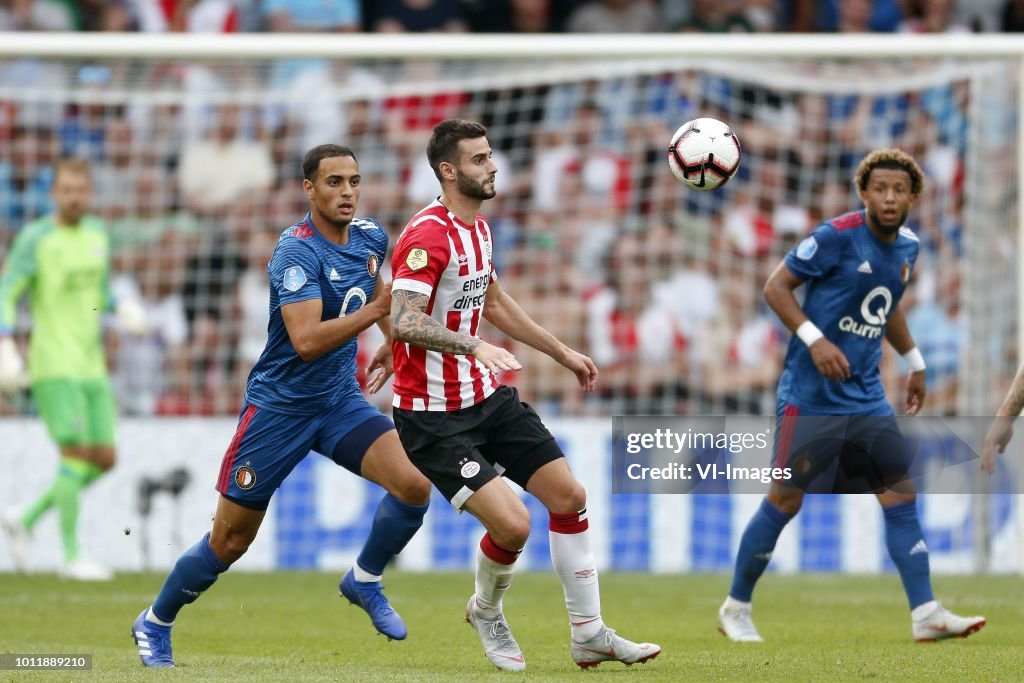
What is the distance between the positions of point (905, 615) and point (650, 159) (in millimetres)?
6051

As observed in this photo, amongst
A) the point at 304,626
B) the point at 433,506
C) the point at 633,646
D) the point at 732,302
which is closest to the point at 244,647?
the point at 304,626

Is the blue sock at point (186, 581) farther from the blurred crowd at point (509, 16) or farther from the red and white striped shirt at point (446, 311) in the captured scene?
the blurred crowd at point (509, 16)

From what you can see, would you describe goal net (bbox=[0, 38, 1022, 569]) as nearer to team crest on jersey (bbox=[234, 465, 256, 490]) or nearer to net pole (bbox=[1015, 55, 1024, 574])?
net pole (bbox=[1015, 55, 1024, 574])

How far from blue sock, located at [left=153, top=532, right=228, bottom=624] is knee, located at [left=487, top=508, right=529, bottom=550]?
1.38m

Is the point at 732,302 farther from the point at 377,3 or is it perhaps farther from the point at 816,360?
the point at 816,360

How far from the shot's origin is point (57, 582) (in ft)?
38.6

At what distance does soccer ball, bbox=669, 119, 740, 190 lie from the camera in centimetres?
814

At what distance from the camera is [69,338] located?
39.3 feet

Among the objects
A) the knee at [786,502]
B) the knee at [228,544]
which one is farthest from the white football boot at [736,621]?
the knee at [228,544]

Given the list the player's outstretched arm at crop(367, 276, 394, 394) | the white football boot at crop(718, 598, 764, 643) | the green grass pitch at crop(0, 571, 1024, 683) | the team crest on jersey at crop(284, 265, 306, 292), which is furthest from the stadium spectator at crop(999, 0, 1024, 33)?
the team crest on jersey at crop(284, 265, 306, 292)

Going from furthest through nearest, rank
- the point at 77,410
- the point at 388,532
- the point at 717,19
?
1. the point at 717,19
2. the point at 77,410
3. the point at 388,532

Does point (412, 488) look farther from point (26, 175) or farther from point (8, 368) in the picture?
point (26, 175)

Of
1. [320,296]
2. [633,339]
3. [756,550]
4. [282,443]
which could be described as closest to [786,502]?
[756,550]

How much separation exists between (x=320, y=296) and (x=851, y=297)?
113 inches
